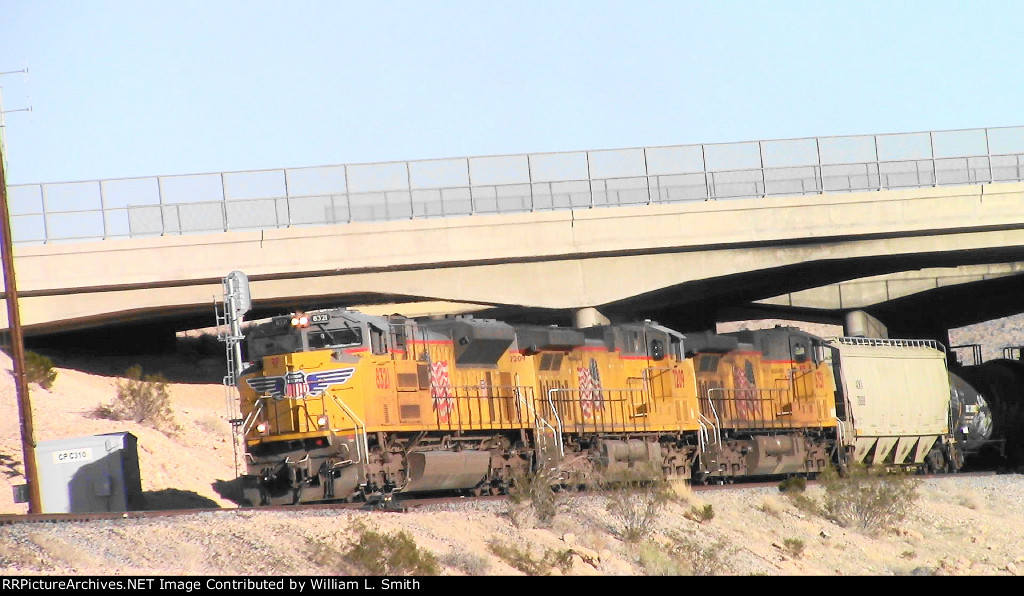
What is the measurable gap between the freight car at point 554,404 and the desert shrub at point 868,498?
9.32ft

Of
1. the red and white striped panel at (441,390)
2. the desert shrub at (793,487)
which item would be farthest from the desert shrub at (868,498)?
the red and white striped panel at (441,390)

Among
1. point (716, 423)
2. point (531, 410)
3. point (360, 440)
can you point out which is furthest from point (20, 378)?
point (716, 423)

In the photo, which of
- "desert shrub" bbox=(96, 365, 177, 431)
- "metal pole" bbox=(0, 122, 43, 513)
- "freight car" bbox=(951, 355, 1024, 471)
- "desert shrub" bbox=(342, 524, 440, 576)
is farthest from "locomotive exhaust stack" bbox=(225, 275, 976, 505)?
"desert shrub" bbox=(96, 365, 177, 431)

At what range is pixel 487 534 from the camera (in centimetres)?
1642

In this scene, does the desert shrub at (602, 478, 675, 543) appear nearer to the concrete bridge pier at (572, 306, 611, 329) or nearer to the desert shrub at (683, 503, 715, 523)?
the desert shrub at (683, 503, 715, 523)

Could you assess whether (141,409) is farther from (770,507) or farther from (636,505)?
(770,507)

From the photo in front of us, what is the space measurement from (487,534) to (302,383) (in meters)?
4.48

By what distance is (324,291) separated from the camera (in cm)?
3653

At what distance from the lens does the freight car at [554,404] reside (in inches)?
761

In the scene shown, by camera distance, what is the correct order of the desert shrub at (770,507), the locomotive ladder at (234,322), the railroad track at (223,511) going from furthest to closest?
the locomotive ladder at (234,322) < the desert shrub at (770,507) < the railroad track at (223,511)

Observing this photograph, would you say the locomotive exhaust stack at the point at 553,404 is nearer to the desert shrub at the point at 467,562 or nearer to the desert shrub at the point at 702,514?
the desert shrub at the point at 702,514

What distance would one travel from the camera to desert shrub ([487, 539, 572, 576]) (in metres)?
14.9

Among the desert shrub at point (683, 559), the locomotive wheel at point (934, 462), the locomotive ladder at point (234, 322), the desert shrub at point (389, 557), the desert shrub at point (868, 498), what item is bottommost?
the locomotive wheel at point (934, 462)

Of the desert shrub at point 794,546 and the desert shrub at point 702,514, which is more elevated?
the desert shrub at point 702,514
